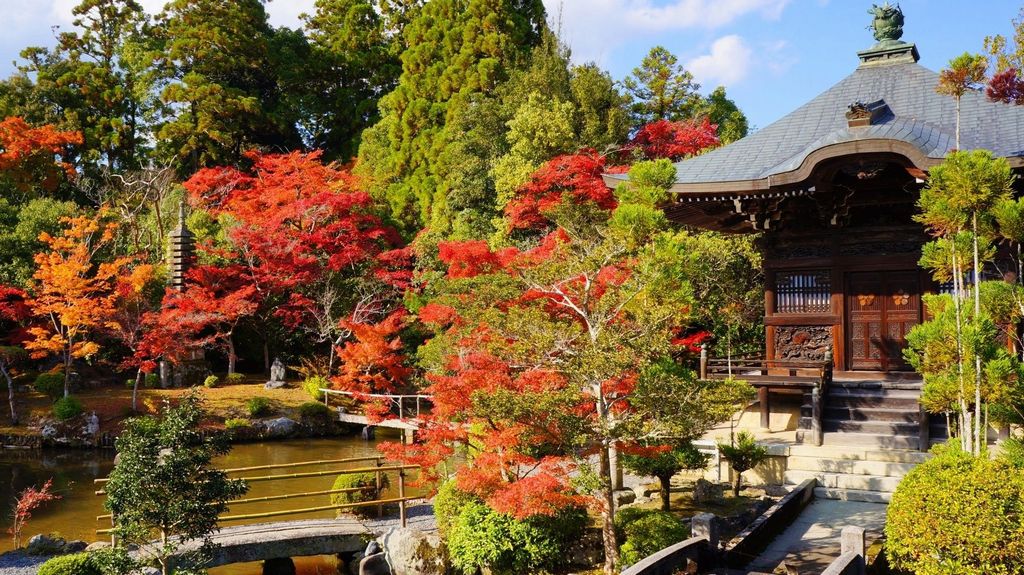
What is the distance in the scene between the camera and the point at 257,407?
20.8 m

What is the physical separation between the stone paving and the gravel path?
8.08 metres

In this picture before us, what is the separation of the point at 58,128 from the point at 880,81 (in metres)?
27.9

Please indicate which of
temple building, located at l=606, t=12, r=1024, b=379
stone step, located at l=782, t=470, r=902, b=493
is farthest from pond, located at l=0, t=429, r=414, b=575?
temple building, located at l=606, t=12, r=1024, b=379

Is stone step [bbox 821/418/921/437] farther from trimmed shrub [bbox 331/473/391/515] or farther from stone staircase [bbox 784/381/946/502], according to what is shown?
trimmed shrub [bbox 331/473/391/515]

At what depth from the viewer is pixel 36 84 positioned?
30.0 meters

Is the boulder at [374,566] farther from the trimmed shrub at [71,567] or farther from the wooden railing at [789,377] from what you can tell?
the wooden railing at [789,377]

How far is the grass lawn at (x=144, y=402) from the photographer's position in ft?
65.3

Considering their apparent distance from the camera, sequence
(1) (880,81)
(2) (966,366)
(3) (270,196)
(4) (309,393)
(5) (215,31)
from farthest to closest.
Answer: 1. (5) (215,31)
2. (3) (270,196)
3. (4) (309,393)
4. (1) (880,81)
5. (2) (966,366)

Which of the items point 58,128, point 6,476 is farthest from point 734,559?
point 58,128

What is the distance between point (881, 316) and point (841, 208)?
1922 millimetres

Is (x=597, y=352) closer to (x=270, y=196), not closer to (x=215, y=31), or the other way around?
(x=270, y=196)

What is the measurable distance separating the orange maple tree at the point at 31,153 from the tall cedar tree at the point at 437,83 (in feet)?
33.9

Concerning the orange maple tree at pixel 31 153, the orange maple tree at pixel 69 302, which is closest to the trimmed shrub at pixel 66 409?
the orange maple tree at pixel 69 302

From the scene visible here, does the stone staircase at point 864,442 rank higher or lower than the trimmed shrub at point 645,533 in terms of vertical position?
higher
